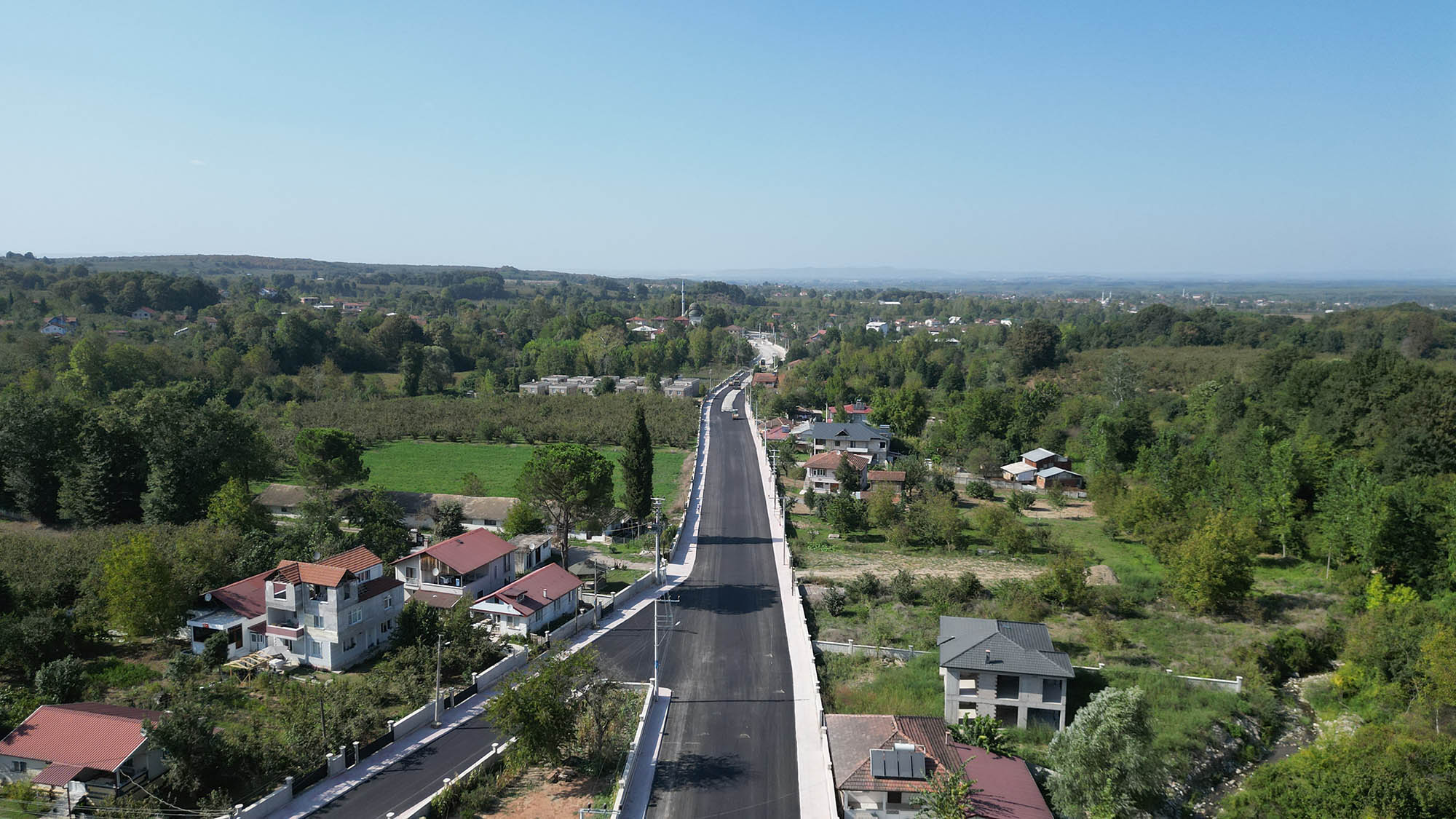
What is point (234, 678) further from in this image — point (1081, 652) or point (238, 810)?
point (1081, 652)

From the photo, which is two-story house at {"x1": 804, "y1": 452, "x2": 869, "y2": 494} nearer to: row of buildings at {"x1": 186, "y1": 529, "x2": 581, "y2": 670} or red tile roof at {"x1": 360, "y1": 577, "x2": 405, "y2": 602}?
row of buildings at {"x1": 186, "y1": 529, "x2": 581, "y2": 670}

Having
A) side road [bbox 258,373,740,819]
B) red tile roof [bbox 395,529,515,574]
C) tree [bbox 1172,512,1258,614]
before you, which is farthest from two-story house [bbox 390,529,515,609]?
tree [bbox 1172,512,1258,614]

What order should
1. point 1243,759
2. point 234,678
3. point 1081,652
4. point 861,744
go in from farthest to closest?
1. point 1081,652
2. point 234,678
3. point 1243,759
4. point 861,744

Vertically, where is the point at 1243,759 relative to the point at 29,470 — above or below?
below

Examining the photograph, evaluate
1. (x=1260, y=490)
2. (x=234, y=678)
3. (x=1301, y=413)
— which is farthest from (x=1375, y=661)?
(x=234, y=678)

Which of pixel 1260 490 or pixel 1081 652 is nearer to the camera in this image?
pixel 1081 652

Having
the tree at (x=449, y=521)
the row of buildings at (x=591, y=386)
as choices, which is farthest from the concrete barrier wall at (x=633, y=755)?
the row of buildings at (x=591, y=386)

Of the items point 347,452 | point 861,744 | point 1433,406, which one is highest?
point 1433,406

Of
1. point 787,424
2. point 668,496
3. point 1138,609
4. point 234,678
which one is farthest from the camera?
point 787,424
